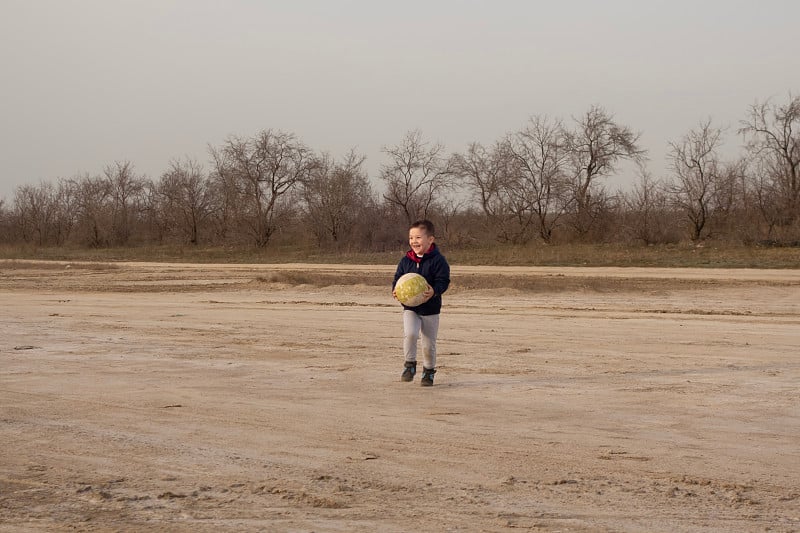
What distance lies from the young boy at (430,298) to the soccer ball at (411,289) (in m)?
0.10

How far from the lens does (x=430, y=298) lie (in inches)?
357

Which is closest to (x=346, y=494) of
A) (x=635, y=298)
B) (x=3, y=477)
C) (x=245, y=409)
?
(x=3, y=477)

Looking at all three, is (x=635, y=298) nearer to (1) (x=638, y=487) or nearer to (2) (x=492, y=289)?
(2) (x=492, y=289)

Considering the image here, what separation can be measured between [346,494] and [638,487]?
1857 mm

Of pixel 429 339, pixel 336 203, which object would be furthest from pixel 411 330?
pixel 336 203

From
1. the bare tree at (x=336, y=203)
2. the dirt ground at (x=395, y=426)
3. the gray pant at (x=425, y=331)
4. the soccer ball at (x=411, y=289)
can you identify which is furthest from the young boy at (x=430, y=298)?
the bare tree at (x=336, y=203)

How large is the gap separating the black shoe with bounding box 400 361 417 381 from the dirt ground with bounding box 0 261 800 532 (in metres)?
0.14

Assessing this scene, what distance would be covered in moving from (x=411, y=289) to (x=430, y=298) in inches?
9.3

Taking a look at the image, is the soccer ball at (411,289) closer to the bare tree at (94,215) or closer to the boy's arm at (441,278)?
the boy's arm at (441,278)

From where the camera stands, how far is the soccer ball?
9.00 meters

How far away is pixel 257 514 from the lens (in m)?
4.93

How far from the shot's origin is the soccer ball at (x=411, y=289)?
9000 millimetres

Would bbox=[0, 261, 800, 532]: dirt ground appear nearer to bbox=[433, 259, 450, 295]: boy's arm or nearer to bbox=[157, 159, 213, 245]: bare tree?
bbox=[433, 259, 450, 295]: boy's arm

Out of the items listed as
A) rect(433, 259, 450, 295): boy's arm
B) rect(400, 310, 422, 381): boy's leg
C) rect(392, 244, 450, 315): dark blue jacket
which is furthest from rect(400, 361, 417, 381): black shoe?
rect(433, 259, 450, 295): boy's arm
